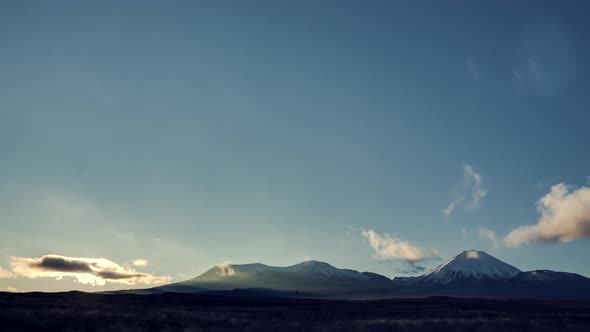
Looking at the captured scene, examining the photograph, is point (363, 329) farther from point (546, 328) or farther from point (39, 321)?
point (39, 321)

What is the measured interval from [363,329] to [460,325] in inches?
377

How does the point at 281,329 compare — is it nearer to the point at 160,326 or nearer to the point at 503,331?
the point at 160,326

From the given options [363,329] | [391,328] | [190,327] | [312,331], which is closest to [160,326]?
[190,327]

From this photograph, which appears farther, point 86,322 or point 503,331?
point 503,331

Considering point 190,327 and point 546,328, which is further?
point 546,328

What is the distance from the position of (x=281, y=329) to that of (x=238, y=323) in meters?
4.27

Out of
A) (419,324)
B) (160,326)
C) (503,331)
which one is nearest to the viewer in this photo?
(160,326)

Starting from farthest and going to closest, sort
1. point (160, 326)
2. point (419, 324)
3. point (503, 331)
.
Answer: point (419, 324) → point (503, 331) → point (160, 326)

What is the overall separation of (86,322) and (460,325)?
29147mm

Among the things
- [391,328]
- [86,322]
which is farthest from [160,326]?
[391,328]

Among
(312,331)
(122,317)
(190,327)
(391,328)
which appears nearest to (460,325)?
(391,328)

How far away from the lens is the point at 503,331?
3828cm

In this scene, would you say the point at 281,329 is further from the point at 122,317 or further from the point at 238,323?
the point at 122,317

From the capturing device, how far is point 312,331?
35688mm
